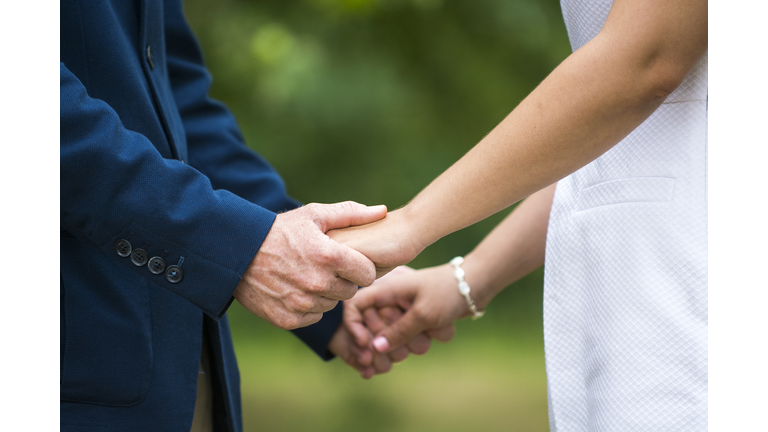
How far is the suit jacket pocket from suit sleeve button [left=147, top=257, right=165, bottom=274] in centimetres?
5

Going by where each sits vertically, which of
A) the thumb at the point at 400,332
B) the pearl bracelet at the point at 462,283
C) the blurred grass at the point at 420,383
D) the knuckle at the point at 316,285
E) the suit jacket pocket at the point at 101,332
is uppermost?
the pearl bracelet at the point at 462,283

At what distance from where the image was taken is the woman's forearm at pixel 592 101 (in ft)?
2.87

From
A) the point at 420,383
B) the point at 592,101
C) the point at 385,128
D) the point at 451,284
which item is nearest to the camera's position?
the point at 592,101

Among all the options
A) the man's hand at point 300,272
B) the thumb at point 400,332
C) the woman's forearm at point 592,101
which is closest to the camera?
the woman's forearm at point 592,101

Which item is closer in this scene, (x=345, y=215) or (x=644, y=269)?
(x=644, y=269)

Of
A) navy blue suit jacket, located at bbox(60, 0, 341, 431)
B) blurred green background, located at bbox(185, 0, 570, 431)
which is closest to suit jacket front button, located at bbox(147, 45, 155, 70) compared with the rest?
navy blue suit jacket, located at bbox(60, 0, 341, 431)

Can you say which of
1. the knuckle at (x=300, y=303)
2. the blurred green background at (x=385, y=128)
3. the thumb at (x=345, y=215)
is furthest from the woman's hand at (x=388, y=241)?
the blurred green background at (x=385, y=128)

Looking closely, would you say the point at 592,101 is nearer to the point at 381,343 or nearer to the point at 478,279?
the point at 478,279

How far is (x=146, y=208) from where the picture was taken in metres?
0.97

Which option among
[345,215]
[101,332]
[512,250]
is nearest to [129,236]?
[101,332]

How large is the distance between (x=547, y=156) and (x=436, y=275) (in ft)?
2.40

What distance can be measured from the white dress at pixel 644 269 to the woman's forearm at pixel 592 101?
0.07 m

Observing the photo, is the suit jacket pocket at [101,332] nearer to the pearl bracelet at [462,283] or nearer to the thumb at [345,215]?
the thumb at [345,215]

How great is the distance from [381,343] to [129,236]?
0.86 meters
